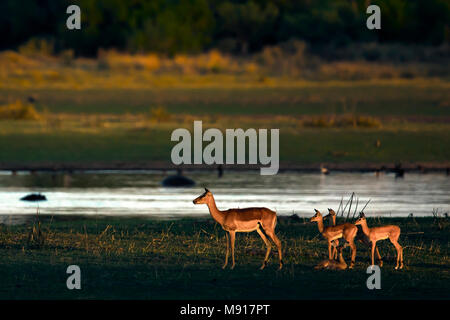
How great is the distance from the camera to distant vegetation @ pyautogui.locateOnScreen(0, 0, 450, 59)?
181 ft

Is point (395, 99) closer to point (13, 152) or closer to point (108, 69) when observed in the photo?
point (108, 69)

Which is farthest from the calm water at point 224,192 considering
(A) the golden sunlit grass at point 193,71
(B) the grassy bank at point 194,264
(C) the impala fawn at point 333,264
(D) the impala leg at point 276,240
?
(A) the golden sunlit grass at point 193,71

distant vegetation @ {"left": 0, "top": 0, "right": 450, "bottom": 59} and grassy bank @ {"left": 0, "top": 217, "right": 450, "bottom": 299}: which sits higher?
distant vegetation @ {"left": 0, "top": 0, "right": 450, "bottom": 59}

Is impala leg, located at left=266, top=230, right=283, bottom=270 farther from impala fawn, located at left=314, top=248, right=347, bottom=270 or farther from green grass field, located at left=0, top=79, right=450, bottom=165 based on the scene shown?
green grass field, located at left=0, top=79, right=450, bottom=165

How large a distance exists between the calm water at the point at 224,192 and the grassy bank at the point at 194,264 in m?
2.51


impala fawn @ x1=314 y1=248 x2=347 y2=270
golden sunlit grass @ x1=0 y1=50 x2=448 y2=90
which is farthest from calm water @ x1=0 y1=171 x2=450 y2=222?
golden sunlit grass @ x1=0 y1=50 x2=448 y2=90

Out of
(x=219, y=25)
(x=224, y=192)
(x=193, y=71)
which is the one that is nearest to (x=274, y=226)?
(x=224, y=192)

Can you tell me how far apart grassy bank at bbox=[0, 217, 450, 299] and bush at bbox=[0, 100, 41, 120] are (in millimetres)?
19229

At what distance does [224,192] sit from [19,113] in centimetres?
1586

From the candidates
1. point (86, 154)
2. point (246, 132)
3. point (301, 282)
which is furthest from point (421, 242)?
point (246, 132)

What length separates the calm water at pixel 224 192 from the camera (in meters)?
18.2

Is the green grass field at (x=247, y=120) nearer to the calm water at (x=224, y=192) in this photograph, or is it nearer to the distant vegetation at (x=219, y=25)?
the calm water at (x=224, y=192)

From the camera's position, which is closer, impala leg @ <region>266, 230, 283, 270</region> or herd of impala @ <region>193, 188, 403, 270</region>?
herd of impala @ <region>193, 188, 403, 270</region>

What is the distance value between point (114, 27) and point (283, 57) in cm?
1248
